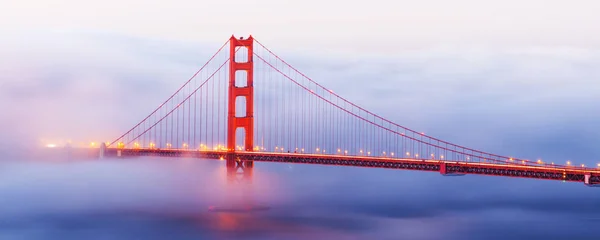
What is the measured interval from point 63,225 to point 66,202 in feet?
44.7

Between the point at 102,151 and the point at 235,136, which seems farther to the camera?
the point at 102,151

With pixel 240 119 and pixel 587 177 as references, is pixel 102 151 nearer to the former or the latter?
pixel 240 119

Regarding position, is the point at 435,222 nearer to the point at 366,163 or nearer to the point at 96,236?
the point at 366,163

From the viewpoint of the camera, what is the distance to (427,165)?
46.7 meters

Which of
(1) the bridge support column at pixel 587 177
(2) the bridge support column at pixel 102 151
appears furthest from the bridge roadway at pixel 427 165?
(2) the bridge support column at pixel 102 151

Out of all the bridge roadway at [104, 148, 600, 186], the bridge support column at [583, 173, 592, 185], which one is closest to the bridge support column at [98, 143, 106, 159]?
the bridge roadway at [104, 148, 600, 186]

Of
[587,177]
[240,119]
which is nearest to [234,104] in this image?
[240,119]

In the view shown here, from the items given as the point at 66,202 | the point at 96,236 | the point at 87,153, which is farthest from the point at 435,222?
the point at 87,153

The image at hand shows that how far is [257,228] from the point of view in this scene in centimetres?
4978

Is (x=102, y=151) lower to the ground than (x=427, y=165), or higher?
higher

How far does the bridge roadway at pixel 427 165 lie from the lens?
38750 mm

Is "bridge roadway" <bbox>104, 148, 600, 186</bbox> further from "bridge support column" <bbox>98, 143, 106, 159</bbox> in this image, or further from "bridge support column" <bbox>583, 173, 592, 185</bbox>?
"bridge support column" <bbox>98, 143, 106, 159</bbox>

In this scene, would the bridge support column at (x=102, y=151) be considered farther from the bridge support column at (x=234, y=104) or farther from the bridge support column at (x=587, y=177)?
the bridge support column at (x=587, y=177)

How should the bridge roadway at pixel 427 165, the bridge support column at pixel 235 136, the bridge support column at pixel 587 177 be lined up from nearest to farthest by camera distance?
the bridge support column at pixel 587 177
the bridge roadway at pixel 427 165
the bridge support column at pixel 235 136
